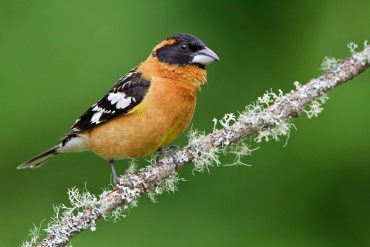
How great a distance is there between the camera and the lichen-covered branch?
3.72m

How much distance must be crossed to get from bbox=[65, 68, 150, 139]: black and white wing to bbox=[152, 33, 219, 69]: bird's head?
0.22 m

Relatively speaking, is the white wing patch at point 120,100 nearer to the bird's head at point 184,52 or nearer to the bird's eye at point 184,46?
the bird's head at point 184,52

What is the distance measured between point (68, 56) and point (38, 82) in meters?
0.35

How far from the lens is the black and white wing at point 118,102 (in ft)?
16.4

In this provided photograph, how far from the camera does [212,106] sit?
6512 mm

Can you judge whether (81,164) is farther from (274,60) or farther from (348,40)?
(348,40)

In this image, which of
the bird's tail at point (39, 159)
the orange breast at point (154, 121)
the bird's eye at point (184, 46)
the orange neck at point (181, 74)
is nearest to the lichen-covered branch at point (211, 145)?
the orange breast at point (154, 121)

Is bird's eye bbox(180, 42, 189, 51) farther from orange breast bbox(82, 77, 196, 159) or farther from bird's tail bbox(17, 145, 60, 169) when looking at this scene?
bird's tail bbox(17, 145, 60, 169)

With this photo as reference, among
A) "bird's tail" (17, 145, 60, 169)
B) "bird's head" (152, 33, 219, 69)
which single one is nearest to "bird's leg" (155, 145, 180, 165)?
"bird's head" (152, 33, 219, 69)

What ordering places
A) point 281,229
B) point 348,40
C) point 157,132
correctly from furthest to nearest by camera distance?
point 348,40
point 281,229
point 157,132

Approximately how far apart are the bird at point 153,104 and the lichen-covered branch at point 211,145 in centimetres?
65

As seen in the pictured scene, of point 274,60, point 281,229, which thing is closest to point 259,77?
point 274,60

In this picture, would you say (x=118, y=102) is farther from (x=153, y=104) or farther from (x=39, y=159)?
(x=39, y=159)

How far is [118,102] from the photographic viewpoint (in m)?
5.08
